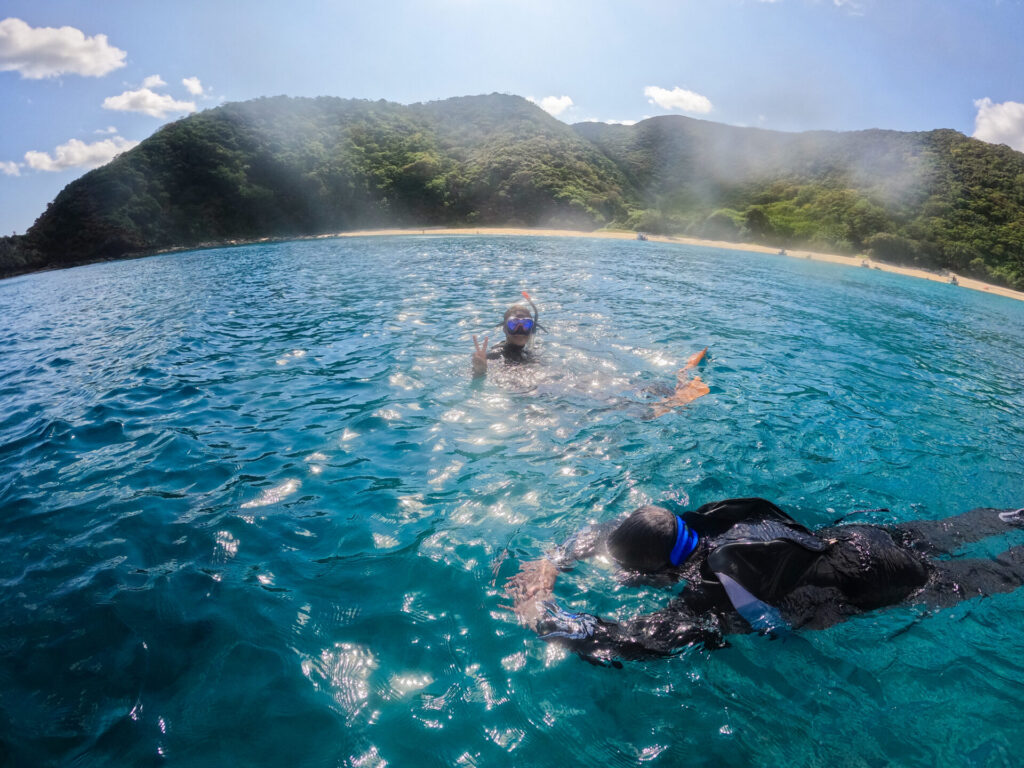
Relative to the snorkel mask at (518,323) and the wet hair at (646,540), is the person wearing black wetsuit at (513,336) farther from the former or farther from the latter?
the wet hair at (646,540)

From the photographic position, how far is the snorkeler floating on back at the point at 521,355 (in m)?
6.00

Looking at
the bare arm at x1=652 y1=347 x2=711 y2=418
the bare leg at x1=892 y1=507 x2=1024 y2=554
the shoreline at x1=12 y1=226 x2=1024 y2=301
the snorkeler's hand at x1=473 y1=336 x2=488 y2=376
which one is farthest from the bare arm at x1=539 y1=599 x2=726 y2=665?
the shoreline at x1=12 y1=226 x2=1024 y2=301

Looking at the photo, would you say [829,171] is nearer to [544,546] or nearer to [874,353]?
[874,353]

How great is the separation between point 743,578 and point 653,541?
48 cm

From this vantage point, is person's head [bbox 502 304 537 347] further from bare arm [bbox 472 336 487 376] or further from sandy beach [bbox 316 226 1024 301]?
sandy beach [bbox 316 226 1024 301]

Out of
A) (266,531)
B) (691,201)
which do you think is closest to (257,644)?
(266,531)

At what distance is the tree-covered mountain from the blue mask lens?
108 feet

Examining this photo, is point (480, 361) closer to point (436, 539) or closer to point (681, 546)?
point (436, 539)

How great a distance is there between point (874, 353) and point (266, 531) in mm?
10860

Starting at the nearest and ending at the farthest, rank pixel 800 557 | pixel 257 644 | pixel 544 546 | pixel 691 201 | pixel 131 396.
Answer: pixel 800 557 → pixel 257 644 → pixel 544 546 → pixel 131 396 → pixel 691 201

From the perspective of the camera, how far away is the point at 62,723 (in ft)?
7.59

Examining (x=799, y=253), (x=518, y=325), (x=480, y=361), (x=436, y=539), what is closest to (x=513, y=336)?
(x=518, y=325)

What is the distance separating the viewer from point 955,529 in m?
3.55

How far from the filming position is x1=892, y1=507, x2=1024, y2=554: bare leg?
3393 millimetres
